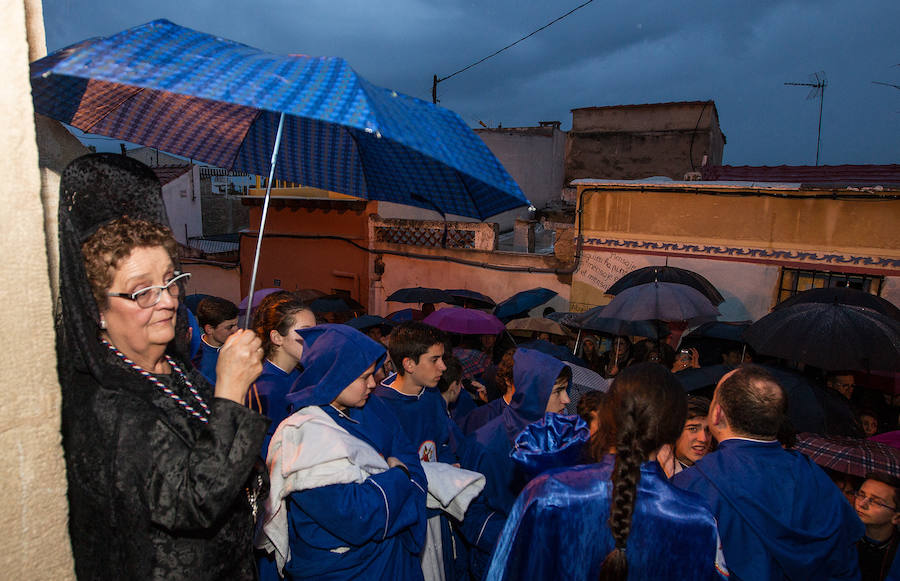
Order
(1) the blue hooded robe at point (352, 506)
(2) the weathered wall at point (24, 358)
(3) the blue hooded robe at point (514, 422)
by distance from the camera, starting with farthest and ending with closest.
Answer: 1. (3) the blue hooded robe at point (514, 422)
2. (1) the blue hooded robe at point (352, 506)
3. (2) the weathered wall at point (24, 358)

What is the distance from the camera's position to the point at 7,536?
1478 mm

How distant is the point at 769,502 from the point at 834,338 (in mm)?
2636

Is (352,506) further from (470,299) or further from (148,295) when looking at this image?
(470,299)

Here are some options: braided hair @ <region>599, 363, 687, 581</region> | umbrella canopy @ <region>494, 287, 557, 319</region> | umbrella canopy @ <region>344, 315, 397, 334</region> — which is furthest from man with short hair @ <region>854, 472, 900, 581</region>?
umbrella canopy @ <region>494, 287, 557, 319</region>

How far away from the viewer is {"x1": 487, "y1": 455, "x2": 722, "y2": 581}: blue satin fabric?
2215 millimetres

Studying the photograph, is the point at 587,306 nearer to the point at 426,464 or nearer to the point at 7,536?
the point at 426,464

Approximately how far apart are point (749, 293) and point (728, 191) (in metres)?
1.85

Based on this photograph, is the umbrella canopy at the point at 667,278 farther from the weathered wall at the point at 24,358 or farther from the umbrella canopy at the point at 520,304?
the weathered wall at the point at 24,358

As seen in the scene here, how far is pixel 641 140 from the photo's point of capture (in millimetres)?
19125

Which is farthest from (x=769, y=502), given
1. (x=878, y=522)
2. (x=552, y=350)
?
(x=552, y=350)

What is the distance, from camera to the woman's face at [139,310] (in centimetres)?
165

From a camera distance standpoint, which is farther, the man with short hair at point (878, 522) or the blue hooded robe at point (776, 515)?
the man with short hair at point (878, 522)

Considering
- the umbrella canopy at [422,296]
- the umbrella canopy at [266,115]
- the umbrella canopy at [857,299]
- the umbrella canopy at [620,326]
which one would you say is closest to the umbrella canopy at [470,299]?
the umbrella canopy at [422,296]

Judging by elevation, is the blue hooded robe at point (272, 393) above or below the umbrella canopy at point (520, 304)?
above
